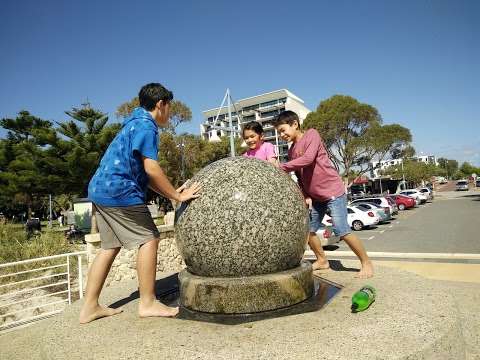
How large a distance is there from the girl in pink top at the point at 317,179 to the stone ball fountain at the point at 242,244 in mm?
857

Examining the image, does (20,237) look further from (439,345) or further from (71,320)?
(439,345)

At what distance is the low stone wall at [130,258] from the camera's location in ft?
22.2

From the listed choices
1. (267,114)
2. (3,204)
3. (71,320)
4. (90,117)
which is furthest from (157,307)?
(267,114)

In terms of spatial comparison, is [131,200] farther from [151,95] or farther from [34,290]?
[34,290]

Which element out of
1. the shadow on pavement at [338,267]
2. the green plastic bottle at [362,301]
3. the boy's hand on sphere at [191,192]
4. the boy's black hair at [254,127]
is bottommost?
the shadow on pavement at [338,267]

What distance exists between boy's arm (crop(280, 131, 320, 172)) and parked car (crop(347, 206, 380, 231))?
17.2 meters

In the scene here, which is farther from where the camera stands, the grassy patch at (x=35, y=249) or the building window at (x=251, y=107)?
the building window at (x=251, y=107)

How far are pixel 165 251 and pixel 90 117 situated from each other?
2146 centimetres

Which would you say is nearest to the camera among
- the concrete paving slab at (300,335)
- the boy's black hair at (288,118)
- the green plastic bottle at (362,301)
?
the concrete paving slab at (300,335)

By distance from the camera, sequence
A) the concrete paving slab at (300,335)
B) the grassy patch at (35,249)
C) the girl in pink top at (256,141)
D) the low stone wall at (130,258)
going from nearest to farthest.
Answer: the concrete paving slab at (300,335)
the girl in pink top at (256,141)
the low stone wall at (130,258)
the grassy patch at (35,249)

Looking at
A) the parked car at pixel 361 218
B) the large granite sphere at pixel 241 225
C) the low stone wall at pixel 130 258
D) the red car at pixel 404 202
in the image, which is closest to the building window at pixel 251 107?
the red car at pixel 404 202

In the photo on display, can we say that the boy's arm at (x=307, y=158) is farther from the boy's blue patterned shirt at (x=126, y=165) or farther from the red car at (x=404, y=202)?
the red car at (x=404, y=202)

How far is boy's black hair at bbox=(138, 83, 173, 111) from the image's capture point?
10.8 feet

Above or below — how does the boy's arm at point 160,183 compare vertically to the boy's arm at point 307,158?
below
